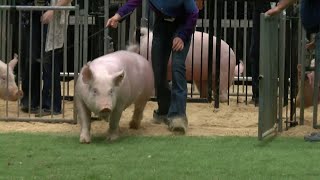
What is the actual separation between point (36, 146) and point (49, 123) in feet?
5.54

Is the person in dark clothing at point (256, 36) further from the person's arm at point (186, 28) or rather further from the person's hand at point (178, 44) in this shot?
the person's hand at point (178, 44)

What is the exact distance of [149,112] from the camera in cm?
975

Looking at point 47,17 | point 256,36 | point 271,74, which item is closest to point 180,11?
point 271,74

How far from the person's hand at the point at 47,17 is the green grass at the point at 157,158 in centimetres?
161

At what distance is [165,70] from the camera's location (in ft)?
27.7

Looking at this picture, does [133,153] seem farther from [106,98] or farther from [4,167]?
[4,167]

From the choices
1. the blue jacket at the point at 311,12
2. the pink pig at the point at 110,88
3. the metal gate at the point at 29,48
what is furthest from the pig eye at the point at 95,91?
the blue jacket at the point at 311,12

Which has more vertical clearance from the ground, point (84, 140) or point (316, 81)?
point (316, 81)

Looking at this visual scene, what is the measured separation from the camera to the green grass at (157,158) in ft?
18.5

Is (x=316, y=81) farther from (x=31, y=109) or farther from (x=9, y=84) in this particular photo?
(x=9, y=84)

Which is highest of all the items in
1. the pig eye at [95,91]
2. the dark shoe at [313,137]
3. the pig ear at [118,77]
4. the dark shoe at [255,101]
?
the pig ear at [118,77]

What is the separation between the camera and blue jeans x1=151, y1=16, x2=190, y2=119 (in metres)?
7.85

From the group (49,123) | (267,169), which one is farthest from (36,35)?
(267,169)

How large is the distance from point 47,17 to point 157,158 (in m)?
2.99
